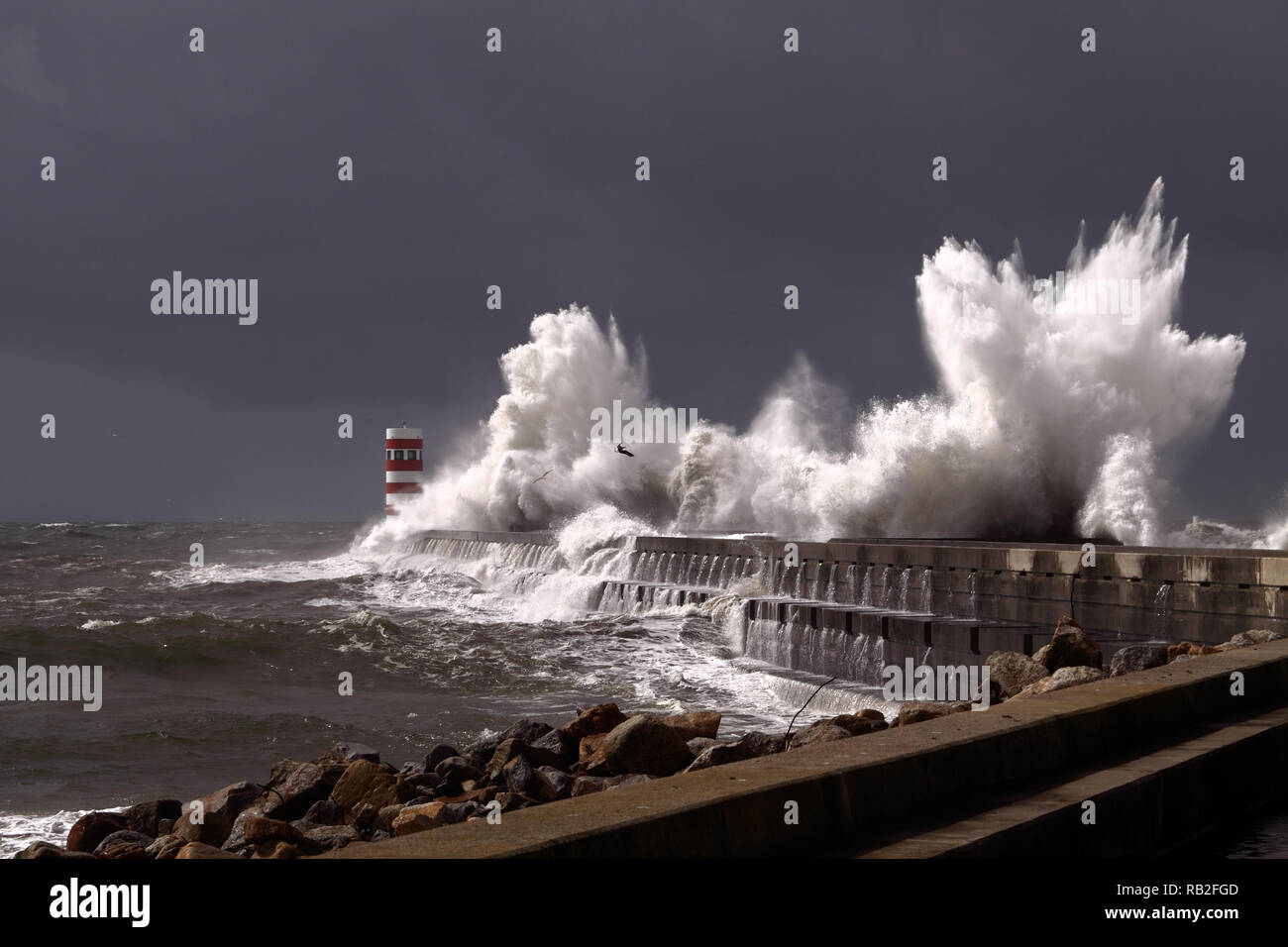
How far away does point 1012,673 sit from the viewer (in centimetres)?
741

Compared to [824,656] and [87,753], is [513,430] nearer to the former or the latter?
[824,656]

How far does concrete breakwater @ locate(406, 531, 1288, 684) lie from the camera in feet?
30.2

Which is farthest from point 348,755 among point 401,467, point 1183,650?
point 401,467

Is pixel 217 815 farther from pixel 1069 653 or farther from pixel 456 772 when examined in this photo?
pixel 1069 653

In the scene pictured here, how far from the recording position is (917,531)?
2092 centimetres

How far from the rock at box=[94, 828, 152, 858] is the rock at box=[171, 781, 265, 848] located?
0.19 meters

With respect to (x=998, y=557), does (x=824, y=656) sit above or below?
below

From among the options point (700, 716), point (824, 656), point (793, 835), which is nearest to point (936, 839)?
point (793, 835)

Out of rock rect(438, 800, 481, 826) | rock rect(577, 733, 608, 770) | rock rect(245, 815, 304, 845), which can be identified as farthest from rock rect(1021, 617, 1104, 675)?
rock rect(245, 815, 304, 845)

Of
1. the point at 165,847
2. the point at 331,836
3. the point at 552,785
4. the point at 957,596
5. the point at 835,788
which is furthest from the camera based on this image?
the point at 957,596

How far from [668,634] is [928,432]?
28.4ft

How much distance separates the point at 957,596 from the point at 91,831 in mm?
8801

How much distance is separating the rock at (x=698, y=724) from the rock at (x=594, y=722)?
15.2 inches
